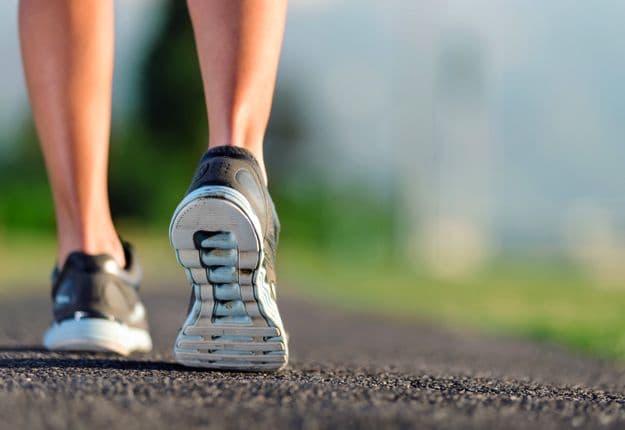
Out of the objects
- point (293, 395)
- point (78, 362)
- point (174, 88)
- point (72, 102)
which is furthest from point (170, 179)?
point (293, 395)

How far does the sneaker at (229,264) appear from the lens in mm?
1688

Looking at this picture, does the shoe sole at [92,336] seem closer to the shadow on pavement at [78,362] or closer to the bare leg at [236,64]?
the shadow on pavement at [78,362]

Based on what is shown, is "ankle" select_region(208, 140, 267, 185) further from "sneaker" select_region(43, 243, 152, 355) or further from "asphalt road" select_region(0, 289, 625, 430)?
"sneaker" select_region(43, 243, 152, 355)

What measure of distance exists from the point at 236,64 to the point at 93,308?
0.73m

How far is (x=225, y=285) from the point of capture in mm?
1729

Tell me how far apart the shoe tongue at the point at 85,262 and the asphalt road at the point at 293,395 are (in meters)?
0.22

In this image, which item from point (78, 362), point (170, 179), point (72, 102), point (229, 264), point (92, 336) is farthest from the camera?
point (170, 179)

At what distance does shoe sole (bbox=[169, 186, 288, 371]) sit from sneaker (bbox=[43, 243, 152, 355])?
0.45 metres

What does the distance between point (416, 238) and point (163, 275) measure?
10630 millimetres

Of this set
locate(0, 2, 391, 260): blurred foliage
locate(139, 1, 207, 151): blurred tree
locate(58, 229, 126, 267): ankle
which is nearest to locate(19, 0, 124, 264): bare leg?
locate(58, 229, 126, 267): ankle

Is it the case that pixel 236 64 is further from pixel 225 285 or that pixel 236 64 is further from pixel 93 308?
pixel 93 308

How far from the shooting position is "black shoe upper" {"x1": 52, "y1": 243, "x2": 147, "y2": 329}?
225 centimetres

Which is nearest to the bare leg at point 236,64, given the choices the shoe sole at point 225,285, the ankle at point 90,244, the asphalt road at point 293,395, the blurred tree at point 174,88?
the shoe sole at point 225,285

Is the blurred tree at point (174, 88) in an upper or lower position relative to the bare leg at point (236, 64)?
upper
